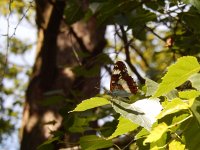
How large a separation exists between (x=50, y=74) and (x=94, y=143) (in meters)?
1.54

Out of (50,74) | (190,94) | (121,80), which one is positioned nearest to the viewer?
(190,94)

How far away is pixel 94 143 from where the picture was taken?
89 cm

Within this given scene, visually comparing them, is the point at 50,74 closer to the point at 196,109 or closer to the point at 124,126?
the point at 124,126

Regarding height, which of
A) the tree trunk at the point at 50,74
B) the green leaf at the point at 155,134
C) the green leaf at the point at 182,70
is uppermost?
the tree trunk at the point at 50,74

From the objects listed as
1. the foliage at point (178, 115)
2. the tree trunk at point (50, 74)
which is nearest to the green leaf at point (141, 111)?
the foliage at point (178, 115)

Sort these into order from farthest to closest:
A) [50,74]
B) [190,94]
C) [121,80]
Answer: [50,74] → [121,80] → [190,94]

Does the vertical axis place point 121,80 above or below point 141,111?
above

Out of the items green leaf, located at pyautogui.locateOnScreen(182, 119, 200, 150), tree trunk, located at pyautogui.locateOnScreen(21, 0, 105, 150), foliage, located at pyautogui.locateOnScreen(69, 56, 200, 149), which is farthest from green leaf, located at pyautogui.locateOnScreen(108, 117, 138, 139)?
tree trunk, located at pyautogui.locateOnScreen(21, 0, 105, 150)

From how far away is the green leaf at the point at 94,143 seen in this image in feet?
2.83

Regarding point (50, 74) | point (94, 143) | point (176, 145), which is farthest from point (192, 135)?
point (50, 74)

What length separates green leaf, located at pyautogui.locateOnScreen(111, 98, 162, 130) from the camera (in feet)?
2.29

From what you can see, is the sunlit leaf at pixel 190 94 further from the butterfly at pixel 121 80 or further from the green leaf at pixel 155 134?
the butterfly at pixel 121 80

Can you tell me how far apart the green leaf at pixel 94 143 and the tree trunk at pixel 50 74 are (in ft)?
4.08

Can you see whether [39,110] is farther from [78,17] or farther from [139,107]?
[139,107]
